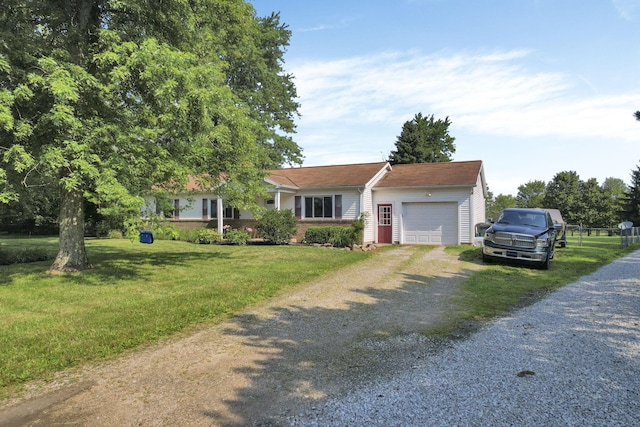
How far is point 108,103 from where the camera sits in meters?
8.45

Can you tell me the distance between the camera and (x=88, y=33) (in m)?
9.44

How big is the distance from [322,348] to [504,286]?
Answer: 6004mm

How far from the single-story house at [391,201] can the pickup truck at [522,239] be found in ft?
15.0

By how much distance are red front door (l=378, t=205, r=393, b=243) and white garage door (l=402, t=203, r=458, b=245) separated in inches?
30.6

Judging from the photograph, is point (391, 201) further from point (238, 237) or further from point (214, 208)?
point (214, 208)

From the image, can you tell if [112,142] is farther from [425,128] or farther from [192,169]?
[425,128]

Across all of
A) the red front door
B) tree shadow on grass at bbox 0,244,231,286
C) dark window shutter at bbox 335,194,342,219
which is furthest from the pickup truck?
tree shadow on grass at bbox 0,244,231,286

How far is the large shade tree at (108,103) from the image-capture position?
7.19 m

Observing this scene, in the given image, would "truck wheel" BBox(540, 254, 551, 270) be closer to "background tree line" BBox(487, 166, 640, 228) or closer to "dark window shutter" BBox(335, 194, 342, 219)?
"dark window shutter" BBox(335, 194, 342, 219)

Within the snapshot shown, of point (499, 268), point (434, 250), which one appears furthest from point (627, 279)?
point (434, 250)

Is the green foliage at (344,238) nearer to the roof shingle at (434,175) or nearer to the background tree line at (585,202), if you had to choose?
the roof shingle at (434,175)

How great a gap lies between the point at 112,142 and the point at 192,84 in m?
2.02

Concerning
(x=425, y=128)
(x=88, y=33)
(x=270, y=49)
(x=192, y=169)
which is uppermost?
(x=270, y=49)

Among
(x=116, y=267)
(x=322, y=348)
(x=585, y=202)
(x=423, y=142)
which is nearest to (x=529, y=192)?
(x=585, y=202)
